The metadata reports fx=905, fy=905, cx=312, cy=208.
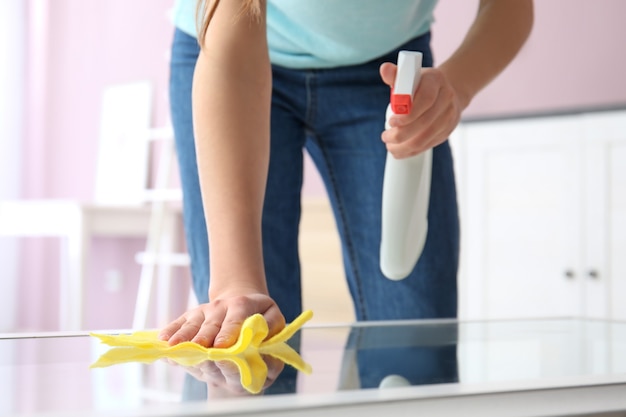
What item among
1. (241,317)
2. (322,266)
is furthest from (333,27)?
(322,266)

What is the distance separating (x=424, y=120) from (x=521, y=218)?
209cm

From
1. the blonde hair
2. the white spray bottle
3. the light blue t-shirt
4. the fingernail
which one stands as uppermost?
the light blue t-shirt

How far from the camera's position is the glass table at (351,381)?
0.47m

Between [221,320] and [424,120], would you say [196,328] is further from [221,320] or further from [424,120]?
[424,120]

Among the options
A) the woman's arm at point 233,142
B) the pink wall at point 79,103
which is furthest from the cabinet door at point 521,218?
the woman's arm at point 233,142

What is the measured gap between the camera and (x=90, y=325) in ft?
17.4

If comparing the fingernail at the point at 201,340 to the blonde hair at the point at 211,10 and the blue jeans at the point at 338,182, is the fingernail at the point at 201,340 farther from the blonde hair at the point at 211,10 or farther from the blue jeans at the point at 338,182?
the blue jeans at the point at 338,182

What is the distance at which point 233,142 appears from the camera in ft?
3.24

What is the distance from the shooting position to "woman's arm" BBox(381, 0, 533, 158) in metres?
0.87

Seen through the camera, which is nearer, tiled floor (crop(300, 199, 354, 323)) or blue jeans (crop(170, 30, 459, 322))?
blue jeans (crop(170, 30, 459, 322))

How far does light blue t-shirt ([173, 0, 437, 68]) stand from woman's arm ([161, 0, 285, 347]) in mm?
166

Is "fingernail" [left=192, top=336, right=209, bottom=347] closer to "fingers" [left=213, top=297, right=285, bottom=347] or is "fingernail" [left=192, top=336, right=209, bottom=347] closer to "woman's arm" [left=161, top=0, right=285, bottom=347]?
"fingers" [left=213, top=297, right=285, bottom=347]

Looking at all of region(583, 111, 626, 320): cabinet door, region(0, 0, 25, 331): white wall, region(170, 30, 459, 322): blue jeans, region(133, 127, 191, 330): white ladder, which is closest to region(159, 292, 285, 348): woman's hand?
region(170, 30, 459, 322): blue jeans

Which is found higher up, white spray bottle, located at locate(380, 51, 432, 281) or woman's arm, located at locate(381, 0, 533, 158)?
woman's arm, located at locate(381, 0, 533, 158)
